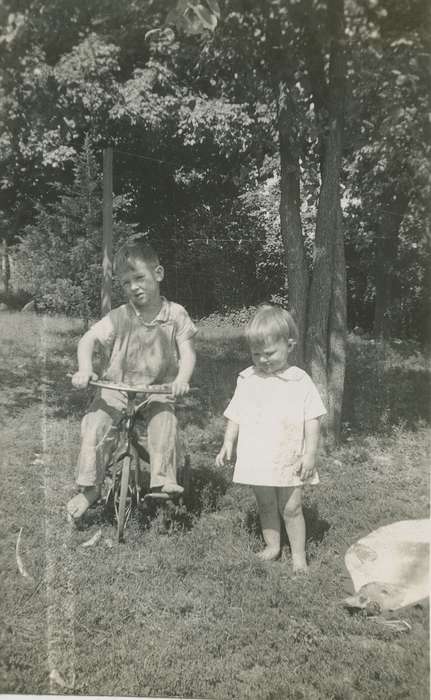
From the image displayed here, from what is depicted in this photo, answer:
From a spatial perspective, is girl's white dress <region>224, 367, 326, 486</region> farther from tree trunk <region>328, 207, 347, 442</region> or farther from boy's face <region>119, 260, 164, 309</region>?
tree trunk <region>328, 207, 347, 442</region>

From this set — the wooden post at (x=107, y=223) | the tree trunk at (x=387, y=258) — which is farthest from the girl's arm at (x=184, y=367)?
the tree trunk at (x=387, y=258)

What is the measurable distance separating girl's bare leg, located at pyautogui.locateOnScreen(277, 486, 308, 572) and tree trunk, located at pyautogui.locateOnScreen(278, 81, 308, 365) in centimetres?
242

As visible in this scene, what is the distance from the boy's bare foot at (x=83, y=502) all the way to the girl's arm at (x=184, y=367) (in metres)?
0.87

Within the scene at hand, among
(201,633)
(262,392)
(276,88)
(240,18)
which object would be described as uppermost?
(240,18)

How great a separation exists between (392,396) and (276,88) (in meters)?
3.94

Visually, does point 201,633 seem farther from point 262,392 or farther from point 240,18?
point 240,18

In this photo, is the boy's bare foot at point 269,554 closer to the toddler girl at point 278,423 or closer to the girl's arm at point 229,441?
the toddler girl at point 278,423

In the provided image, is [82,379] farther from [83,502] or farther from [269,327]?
[269,327]

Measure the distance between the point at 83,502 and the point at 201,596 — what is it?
42.0 inches

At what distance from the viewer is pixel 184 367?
406cm

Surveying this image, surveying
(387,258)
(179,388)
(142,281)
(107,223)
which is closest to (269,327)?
(179,388)

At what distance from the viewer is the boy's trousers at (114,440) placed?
3918 mm

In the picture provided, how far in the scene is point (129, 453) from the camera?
3969mm

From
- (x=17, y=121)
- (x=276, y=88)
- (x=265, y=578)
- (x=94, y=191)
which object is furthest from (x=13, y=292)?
(x=265, y=578)
